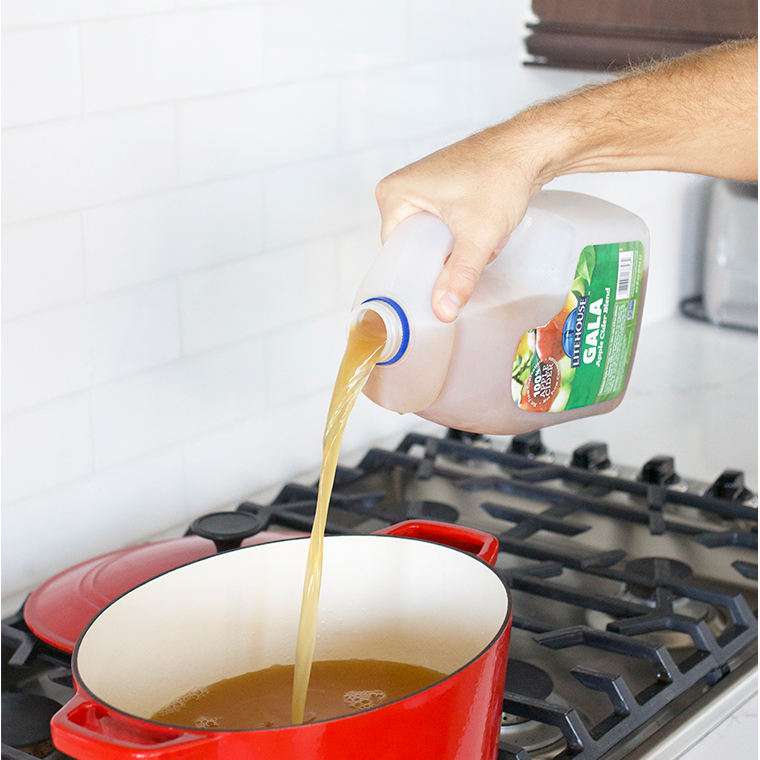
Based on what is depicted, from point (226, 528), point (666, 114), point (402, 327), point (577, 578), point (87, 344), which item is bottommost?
point (577, 578)

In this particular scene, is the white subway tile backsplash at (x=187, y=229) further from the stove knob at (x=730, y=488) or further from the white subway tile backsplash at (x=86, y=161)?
the stove knob at (x=730, y=488)

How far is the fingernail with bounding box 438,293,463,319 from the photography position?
26.1 inches

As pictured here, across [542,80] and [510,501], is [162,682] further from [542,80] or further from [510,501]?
[542,80]

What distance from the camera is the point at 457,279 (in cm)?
66

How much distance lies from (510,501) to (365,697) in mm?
464

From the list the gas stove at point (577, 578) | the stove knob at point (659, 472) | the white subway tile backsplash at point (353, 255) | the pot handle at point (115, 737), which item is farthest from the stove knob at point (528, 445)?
the pot handle at point (115, 737)

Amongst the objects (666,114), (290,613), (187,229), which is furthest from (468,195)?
(187,229)

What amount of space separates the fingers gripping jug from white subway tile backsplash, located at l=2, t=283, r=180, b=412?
Answer: 338 mm

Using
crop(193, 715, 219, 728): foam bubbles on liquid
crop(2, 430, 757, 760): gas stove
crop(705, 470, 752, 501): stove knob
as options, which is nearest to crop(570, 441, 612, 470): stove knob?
crop(2, 430, 757, 760): gas stove

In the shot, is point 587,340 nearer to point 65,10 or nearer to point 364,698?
point 364,698

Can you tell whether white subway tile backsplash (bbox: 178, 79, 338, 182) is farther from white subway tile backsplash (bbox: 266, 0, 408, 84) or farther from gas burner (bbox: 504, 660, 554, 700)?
gas burner (bbox: 504, 660, 554, 700)

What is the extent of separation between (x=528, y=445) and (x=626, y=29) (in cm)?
51

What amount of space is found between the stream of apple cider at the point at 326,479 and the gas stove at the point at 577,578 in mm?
143

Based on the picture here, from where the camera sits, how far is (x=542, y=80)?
142 centimetres
